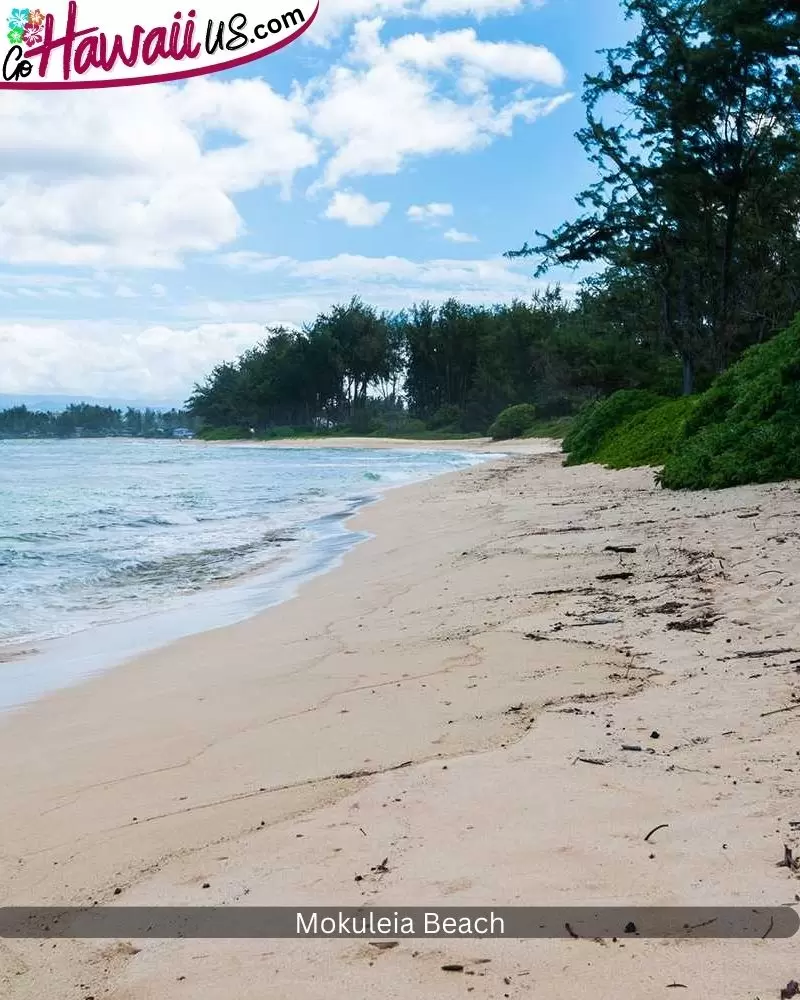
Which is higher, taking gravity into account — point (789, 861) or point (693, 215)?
point (693, 215)

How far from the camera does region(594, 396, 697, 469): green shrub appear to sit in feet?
49.8

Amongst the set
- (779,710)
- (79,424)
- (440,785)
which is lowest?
(440,785)

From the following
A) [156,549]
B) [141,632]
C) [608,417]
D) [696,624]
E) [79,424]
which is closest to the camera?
[696,624]

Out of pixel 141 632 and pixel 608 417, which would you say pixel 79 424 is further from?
pixel 141 632

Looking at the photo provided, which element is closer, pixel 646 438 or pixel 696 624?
pixel 696 624

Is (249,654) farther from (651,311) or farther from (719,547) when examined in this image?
(651,311)

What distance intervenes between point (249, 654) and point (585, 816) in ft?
10.1

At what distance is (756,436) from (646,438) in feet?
22.3

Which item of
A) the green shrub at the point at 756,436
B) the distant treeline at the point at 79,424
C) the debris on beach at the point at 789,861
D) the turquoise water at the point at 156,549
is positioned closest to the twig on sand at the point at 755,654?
the debris on beach at the point at 789,861

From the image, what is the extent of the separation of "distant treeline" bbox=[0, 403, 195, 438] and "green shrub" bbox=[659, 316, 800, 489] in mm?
115740

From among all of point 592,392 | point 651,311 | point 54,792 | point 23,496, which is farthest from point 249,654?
point 592,392

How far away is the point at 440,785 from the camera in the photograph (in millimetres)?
2838

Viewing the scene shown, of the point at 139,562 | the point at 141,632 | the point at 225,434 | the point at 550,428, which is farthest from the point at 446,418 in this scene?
the point at 141,632

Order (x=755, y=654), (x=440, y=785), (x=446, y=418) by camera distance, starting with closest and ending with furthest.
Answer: (x=440, y=785) < (x=755, y=654) < (x=446, y=418)
